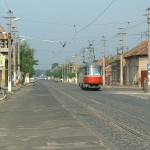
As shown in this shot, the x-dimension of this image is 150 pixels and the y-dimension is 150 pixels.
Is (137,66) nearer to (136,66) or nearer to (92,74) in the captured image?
(136,66)

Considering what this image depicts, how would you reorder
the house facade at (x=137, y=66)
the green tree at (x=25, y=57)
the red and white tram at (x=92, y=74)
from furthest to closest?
1. the green tree at (x=25, y=57)
2. the house facade at (x=137, y=66)
3. the red and white tram at (x=92, y=74)

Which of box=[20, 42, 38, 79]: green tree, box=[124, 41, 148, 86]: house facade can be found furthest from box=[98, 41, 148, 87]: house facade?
box=[20, 42, 38, 79]: green tree

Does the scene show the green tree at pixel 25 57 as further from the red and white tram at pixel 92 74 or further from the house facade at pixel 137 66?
the red and white tram at pixel 92 74

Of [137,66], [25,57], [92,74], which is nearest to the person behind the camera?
[92,74]

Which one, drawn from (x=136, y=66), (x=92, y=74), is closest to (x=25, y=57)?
(x=136, y=66)

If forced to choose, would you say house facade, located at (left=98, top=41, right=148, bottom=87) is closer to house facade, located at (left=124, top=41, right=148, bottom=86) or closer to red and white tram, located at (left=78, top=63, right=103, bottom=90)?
house facade, located at (left=124, top=41, right=148, bottom=86)

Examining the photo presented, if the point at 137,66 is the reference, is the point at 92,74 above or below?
below

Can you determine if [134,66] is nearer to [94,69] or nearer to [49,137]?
[94,69]

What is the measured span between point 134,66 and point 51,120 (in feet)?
265

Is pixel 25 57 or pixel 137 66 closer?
pixel 137 66

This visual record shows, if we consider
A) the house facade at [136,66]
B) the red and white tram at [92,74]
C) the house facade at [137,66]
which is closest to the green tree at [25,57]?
the house facade at [136,66]

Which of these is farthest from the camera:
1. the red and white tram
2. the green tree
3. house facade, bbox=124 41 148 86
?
the green tree

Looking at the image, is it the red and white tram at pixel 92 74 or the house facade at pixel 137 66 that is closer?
the red and white tram at pixel 92 74

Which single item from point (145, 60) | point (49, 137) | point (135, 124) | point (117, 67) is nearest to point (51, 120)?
point (135, 124)
